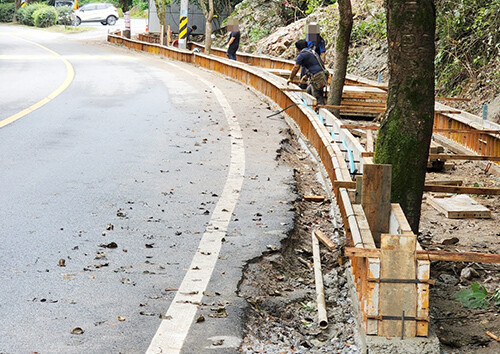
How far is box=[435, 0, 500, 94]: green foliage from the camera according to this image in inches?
639

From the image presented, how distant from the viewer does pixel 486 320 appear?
17.1 ft

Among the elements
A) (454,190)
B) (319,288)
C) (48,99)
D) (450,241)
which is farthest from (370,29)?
(319,288)

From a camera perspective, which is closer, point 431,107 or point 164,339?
point 164,339

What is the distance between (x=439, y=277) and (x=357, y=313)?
159 centimetres

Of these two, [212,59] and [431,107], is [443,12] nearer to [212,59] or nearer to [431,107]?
[212,59]

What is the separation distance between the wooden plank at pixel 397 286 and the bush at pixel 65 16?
218 feet

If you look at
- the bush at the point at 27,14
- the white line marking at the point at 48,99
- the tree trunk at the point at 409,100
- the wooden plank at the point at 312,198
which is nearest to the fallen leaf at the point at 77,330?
the tree trunk at the point at 409,100

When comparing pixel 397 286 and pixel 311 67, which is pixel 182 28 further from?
pixel 397 286

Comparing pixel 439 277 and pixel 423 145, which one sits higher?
pixel 423 145

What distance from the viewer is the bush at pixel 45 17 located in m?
66.9

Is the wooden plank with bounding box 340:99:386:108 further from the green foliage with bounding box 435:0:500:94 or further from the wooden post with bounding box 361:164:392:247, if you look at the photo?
the wooden post with bounding box 361:164:392:247

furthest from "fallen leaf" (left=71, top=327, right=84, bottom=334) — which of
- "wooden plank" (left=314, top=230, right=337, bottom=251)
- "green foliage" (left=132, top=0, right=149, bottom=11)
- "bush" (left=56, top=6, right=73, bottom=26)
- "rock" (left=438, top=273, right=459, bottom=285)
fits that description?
"green foliage" (left=132, top=0, right=149, bottom=11)

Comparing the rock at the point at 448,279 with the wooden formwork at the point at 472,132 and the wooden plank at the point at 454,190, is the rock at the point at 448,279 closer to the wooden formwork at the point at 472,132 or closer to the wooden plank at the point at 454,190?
the wooden plank at the point at 454,190

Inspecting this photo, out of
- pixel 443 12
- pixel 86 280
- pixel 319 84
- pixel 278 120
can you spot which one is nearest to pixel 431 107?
pixel 86 280
